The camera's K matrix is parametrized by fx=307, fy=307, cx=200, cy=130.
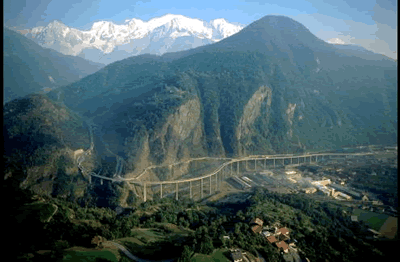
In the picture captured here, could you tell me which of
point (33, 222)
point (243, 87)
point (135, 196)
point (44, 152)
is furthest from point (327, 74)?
point (33, 222)

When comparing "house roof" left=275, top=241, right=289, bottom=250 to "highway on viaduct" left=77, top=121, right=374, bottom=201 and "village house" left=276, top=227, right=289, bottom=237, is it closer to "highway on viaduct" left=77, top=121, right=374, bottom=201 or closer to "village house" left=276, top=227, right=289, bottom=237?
"village house" left=276, top=227, right=289, bottom=237

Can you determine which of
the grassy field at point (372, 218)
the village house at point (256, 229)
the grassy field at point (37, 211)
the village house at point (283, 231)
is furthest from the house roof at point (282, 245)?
the grassy field at point (37, 211)

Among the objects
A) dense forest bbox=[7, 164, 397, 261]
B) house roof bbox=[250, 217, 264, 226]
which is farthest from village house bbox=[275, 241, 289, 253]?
house roof bbox=[250, 217, 264, 226]

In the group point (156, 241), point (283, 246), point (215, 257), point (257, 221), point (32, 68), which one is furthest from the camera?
point (32, 68)

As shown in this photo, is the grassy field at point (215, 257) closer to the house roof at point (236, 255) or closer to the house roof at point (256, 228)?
the house roof at point (236, 255)

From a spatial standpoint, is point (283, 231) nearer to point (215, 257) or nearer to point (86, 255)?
point (215, 257)

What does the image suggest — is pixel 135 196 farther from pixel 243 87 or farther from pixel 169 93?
pixel 243 87

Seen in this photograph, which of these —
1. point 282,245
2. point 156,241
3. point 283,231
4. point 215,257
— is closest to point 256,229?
point 283,231
